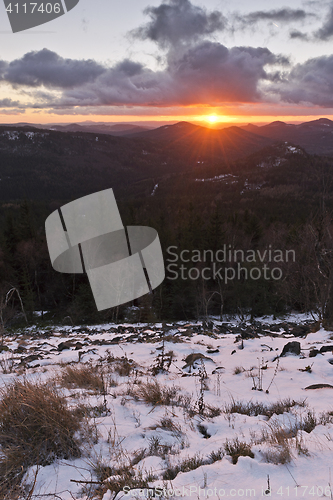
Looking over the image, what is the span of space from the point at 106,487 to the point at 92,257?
3253 cm

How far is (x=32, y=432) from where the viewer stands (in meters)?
2.90

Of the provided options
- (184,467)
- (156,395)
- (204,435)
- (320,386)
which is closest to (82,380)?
(156,395)

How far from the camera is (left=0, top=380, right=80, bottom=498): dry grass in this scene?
2.61 m
